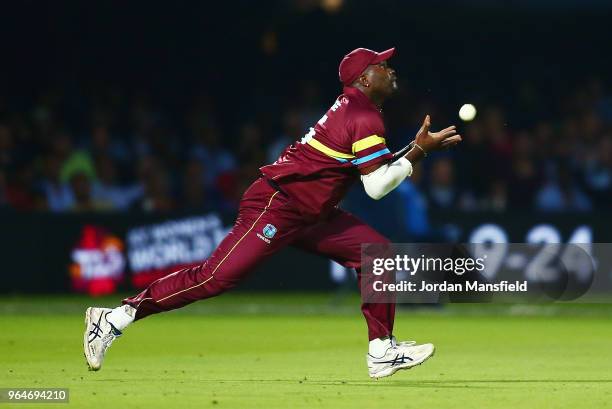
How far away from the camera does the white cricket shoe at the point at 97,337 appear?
985cm

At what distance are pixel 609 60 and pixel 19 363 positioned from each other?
51.2 ft

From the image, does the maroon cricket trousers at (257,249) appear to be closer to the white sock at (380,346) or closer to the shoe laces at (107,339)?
the white sock at (380,346)

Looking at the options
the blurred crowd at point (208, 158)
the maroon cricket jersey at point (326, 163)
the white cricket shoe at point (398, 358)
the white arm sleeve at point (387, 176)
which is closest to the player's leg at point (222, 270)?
the maroon cricket jersey at point (326, 163)

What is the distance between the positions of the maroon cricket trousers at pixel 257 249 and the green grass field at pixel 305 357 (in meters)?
0.53

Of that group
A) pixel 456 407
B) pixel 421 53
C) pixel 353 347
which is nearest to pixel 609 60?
pixel 421 53

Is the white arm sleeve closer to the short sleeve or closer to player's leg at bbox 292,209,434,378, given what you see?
the short sleeve

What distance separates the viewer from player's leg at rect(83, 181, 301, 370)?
382 inches

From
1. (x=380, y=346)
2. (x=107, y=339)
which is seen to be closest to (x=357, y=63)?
(x=380, y=346)

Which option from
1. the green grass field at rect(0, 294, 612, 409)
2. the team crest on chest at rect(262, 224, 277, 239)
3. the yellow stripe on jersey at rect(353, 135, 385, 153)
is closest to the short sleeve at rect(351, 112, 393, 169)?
the yellow stripe on jersey at rect(353, 135, 385, 153)

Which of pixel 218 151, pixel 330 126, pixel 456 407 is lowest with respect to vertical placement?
pixel 456 407

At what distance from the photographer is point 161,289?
9.80m

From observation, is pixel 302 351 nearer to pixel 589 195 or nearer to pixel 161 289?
pixel 161 289

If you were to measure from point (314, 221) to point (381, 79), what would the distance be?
112 centimetres

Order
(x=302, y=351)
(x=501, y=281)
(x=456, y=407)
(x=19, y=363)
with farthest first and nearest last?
1. (x=501, y=281)
2. (x=302, y=351)
3. (x=19, y=363)
4. (x=456, y=407)
